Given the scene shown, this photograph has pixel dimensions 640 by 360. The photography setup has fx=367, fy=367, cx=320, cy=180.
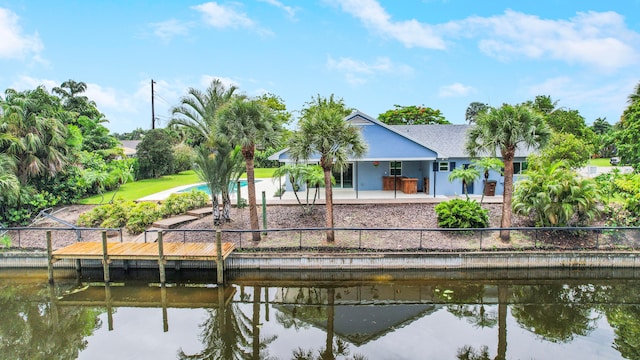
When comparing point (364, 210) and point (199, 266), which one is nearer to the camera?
point (199, 266)

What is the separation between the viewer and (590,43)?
67.1 ft

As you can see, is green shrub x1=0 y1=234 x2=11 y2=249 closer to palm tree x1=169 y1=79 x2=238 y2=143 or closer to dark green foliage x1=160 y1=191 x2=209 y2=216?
dark green foliage x1=160 y1=191 x2=209 y2=216

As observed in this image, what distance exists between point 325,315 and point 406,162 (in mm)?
12675

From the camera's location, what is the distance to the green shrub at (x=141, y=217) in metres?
13.7

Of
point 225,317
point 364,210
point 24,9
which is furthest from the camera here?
point 24,9

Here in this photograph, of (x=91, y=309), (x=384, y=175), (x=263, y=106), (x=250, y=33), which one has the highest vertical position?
(x=250, y=33)

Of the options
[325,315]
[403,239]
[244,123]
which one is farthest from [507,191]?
[244,123]

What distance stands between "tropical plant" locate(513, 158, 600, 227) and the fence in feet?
1.97

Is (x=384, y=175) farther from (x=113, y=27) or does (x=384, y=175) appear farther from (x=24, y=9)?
(x=24, y=9)

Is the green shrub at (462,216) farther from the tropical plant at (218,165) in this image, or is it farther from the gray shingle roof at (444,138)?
the tropical plant at (218,165)

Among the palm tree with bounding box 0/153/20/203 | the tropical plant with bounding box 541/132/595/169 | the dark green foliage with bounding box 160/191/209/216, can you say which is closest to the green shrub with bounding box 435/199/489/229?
the tropical plant with bounding box 541/132/595/169

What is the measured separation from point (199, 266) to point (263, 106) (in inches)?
216

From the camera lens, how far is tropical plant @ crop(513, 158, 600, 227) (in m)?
A: 12.5

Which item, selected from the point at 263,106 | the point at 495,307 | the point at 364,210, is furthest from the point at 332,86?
the point at 495,307
